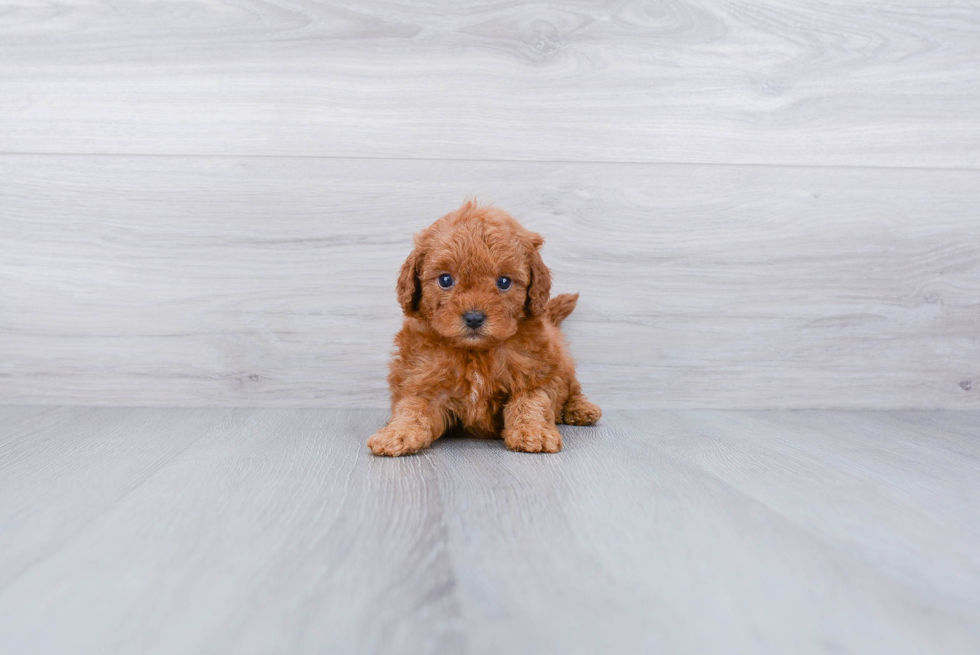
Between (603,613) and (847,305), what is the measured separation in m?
1.76

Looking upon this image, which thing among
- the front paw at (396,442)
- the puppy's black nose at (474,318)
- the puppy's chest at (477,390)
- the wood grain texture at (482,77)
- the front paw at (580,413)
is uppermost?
the wood grain texture at (482,77)

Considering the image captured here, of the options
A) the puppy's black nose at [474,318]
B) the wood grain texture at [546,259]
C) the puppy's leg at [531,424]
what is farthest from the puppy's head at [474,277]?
the wood grain texture at [546,259]

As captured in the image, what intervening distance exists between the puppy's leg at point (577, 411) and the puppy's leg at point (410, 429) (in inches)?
16.0

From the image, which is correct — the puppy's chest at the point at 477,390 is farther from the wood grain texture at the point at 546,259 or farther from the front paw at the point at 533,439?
the wood grain texture at the point at 546,259

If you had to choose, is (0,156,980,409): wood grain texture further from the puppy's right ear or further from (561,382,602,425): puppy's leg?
the puppy's right ear

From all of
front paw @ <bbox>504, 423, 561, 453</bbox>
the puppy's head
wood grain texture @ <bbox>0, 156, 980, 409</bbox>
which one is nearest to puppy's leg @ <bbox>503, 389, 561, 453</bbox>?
front paw @ <bbox>504, 423, 561, 453</bbox>

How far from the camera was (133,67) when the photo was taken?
193 cm

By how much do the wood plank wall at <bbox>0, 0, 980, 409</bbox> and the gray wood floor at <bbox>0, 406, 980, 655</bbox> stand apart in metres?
0.51

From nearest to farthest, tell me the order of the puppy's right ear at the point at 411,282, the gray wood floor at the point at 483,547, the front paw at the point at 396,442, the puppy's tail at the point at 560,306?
1. the gray wood floor at the point at 483,547
2. the front paw at the point at 396,442
3. the puppy's right ear at the point at 411,282
4. the puppy's tail at the point at 560,306

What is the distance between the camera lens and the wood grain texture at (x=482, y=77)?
1.92 m

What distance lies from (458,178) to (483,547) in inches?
51.6

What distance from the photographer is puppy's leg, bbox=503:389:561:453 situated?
1.44m

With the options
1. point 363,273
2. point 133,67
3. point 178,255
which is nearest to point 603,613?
point 363,273

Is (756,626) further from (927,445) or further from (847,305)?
(847,305)
